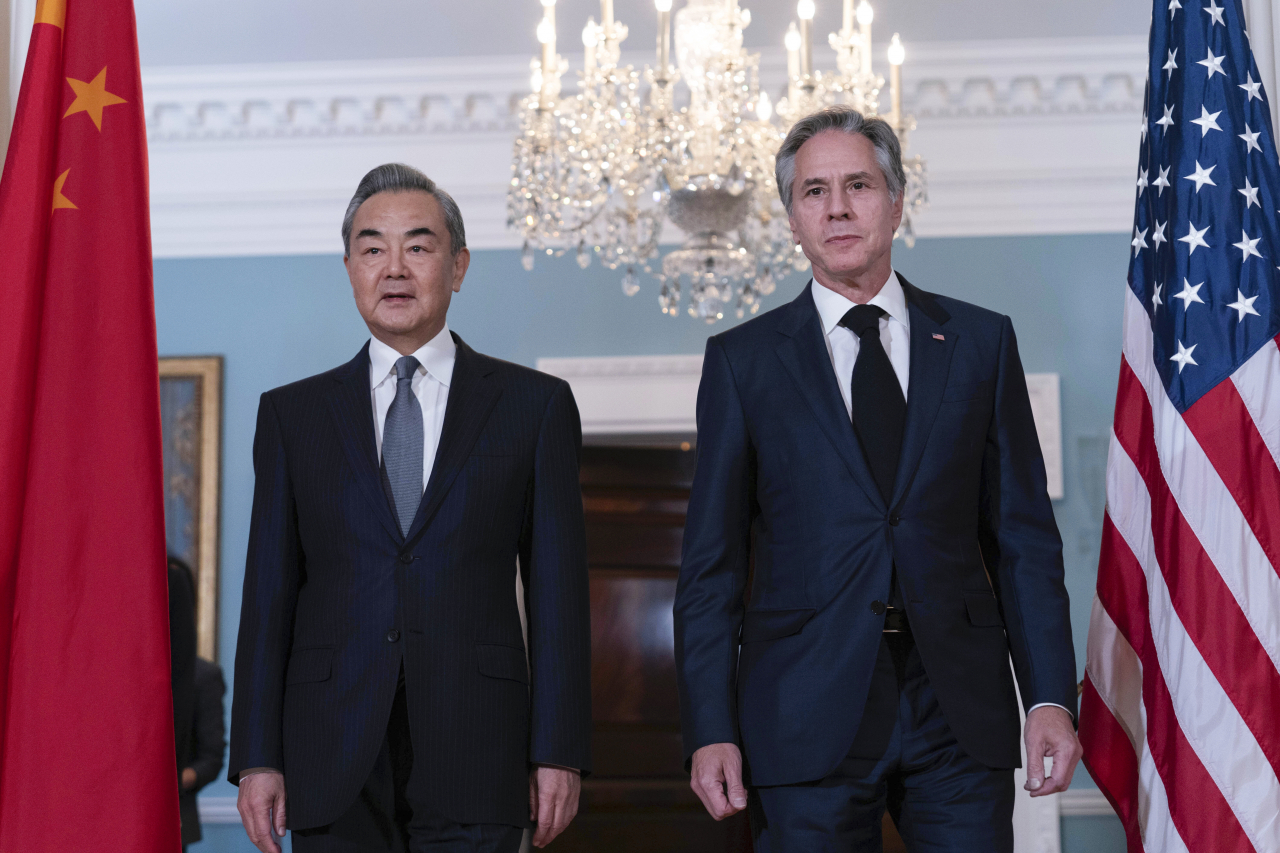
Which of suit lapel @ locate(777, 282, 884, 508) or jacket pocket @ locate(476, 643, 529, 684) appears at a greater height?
suit lapel @ locate(777, 282, 884, 508)

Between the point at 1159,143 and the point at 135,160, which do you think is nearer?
the point at 135,160

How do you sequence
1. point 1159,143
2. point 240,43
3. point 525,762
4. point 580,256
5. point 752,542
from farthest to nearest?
point 240,43, point 580,256, point 1159,143, point 752,542, point 525,762

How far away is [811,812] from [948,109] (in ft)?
12.1

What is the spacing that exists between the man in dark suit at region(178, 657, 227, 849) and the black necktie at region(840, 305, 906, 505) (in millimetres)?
1954

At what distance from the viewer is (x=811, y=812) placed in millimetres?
1770

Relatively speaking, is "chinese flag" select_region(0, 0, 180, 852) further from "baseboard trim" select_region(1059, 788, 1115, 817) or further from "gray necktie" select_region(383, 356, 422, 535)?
"baseboard trim" select_region(1059, 788, 1115, 817)

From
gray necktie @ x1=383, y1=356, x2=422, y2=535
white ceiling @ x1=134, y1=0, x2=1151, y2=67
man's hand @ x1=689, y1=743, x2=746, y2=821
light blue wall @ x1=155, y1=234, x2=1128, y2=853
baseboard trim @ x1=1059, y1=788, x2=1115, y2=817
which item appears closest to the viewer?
man's hand @ x1=689, y1=743, x2=746, y2=821

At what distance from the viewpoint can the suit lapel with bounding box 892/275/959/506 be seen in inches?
73.3

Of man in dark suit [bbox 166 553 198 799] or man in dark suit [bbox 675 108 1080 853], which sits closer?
man in dark suit [bbox 675 108 1080 853]

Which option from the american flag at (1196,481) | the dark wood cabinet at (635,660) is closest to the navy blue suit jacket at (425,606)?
the american flag at (1196,481)

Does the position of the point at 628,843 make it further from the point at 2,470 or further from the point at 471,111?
the point at 2,470

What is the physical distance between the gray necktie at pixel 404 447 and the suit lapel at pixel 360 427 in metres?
0.03

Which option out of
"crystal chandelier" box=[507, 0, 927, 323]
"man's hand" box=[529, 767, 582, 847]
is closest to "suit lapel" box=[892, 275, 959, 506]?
"man's hand" box=[529, 767, 582, 847]

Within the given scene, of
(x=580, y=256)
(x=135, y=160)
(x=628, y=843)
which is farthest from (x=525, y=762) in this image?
(x=628, y=843)
